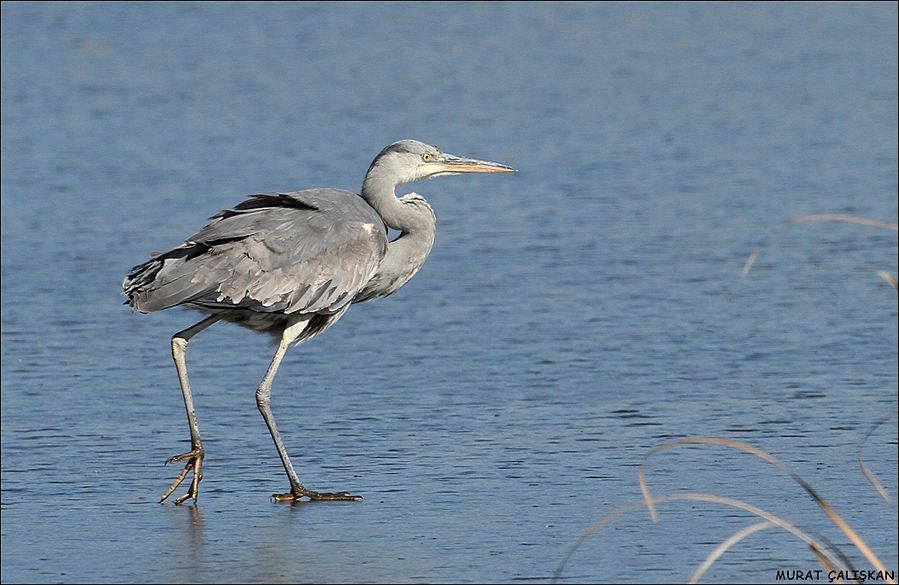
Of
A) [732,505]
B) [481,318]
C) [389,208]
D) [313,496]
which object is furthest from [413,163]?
[732,505]

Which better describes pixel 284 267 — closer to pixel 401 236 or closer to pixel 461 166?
pixel 401 236

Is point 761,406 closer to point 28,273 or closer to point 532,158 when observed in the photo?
point 28,273

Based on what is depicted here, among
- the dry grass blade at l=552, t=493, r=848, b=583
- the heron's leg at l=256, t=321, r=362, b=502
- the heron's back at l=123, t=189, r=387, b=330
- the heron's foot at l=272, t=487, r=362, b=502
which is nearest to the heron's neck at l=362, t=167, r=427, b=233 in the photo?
the heron's back at l=123, t=189, r=387, b=330

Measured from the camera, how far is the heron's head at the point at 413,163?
8.37m

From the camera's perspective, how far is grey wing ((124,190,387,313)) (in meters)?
7.64

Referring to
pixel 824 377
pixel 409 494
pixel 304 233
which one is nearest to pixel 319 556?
pixel 409 494

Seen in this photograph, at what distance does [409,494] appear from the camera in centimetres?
724

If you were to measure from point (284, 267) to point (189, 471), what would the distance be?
1.03 metres

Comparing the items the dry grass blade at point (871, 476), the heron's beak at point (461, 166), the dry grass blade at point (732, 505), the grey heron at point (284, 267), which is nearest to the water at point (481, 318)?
the dry grass blade at point (871, 476)

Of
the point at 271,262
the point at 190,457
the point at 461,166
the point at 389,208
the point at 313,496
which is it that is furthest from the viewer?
the point at 461,166

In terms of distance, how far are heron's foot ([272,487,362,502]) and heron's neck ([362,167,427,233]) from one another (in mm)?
1584

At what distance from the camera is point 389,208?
328 inches

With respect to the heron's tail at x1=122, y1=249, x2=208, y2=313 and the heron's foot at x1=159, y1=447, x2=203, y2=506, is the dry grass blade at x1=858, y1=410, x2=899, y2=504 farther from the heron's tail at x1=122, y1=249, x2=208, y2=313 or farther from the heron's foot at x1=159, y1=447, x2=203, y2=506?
→ the heron's tail at x1=122, y1=249, x2=208, y2=313

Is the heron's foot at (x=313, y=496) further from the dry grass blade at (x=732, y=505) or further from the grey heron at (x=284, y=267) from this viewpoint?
the dry grass blade at (x=732, y=505)
